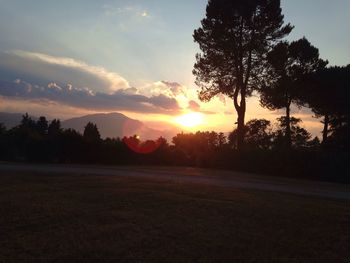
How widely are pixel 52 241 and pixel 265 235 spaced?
3727 millimetres

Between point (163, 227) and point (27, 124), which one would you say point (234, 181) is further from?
point (27, 124)

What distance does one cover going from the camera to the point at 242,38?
34.2m

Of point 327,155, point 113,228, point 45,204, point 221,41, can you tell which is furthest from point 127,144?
point 113,228

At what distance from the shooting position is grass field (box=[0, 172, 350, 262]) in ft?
21.8

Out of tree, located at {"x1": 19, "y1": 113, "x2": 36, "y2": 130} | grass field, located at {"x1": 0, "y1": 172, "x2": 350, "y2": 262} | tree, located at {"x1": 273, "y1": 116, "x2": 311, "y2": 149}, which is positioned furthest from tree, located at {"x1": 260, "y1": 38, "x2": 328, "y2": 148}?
grass field, located at {"x1": 0, "y1": 172, "x2": 350, "y2": 262}

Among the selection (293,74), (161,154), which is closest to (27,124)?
(161,154)

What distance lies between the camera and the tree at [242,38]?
3391 centimetres

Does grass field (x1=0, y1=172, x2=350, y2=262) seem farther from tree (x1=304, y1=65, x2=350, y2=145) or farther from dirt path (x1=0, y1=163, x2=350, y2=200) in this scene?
tree (x1=304, y1=65, x2=350, y2=145)

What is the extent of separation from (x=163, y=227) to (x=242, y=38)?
28.0m

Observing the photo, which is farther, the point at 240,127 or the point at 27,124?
the point at 27,124

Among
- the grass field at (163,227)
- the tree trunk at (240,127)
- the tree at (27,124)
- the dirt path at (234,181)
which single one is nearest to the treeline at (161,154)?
the tree at (27,124)

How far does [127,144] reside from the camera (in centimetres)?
3184

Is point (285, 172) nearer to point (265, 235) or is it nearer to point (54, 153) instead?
point (54, 153)

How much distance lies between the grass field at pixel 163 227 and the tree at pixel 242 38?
22.1 m
